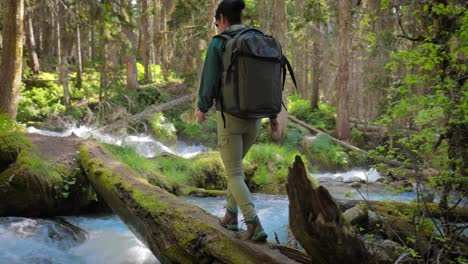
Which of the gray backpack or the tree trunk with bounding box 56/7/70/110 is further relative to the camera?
the tree trunk with bounding box 56/7/70/110

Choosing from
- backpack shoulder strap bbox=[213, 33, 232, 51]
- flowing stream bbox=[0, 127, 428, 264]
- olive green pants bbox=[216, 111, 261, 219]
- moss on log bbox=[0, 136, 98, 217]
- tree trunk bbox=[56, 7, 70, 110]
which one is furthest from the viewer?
tree trunk bbox=[56, 7, 70, 110]

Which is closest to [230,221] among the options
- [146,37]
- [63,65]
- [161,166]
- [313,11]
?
[161,166]

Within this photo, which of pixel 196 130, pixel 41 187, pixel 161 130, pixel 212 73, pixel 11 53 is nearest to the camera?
pixel 212 73

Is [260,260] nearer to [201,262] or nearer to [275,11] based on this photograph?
[201,262]

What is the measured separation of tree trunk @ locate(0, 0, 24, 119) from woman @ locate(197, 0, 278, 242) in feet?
25.8

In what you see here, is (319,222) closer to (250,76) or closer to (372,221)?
(250,76)

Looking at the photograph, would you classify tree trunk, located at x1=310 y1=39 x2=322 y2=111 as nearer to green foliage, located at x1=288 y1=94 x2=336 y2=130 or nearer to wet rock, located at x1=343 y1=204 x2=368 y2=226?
green foliage, located at x1=288 y1=94 x2=336 y2=130

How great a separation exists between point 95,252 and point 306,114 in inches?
686

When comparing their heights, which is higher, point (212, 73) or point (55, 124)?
point (212, 73)

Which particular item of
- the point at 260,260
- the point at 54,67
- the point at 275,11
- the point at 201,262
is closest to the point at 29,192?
the point at 201,262

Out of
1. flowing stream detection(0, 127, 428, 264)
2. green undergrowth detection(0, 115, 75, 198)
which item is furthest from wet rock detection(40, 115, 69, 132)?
flowing stream detection(0, 127, 428, 264)

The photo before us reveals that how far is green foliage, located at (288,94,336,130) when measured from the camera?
20.8 metres

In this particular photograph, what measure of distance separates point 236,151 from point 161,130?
13755 mm

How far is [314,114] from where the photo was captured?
21969 millimetres
